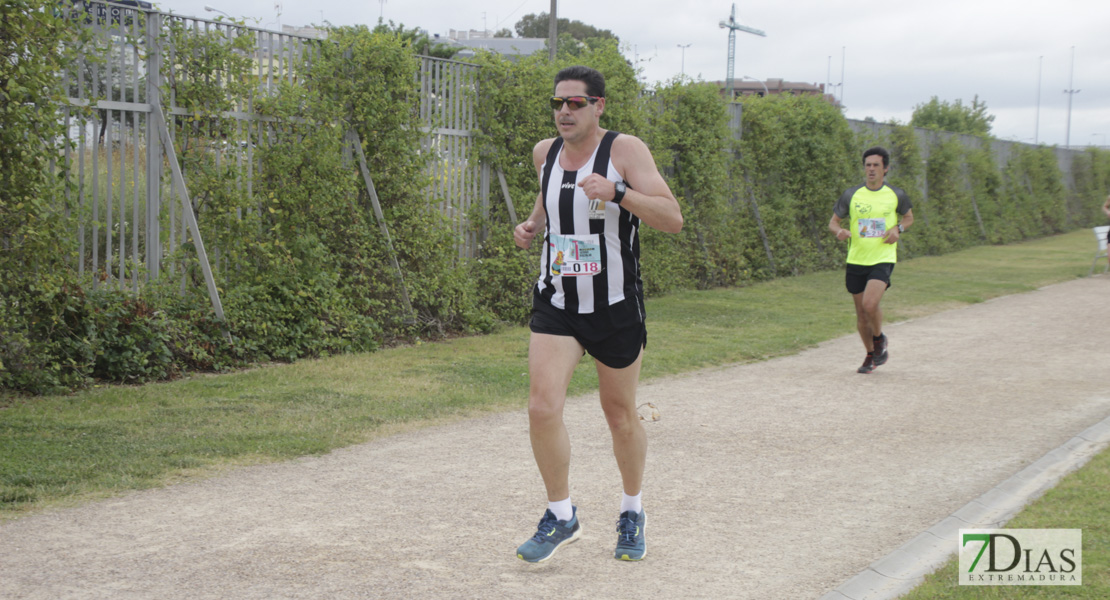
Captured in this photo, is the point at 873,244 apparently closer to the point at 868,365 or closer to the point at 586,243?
the point at 868,365

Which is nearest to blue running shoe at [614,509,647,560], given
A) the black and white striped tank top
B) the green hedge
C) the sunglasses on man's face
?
the black and white striped tank top

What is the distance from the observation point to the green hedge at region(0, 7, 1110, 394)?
7301mm

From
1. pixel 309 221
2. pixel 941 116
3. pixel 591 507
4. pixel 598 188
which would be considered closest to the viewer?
pixel 598 188

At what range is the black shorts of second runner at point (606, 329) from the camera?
4637 millimetres

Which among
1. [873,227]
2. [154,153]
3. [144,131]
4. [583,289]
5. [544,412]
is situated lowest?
[544,412]

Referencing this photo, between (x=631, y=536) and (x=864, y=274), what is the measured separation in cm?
601

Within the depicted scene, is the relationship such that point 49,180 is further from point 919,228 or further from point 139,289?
point 919,228

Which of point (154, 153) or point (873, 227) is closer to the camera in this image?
point (154, 153)

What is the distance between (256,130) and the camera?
374 inches

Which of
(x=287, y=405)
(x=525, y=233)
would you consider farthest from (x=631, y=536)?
(x=287, y=405)

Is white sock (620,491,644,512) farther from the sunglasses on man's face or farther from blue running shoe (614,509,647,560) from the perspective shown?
the sunglasses on man's face

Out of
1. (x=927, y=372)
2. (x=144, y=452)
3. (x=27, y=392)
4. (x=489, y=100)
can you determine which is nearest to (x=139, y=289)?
(x=27, y=392)

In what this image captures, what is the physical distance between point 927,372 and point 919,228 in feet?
54.0

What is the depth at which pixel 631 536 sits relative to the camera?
4.66 metres
